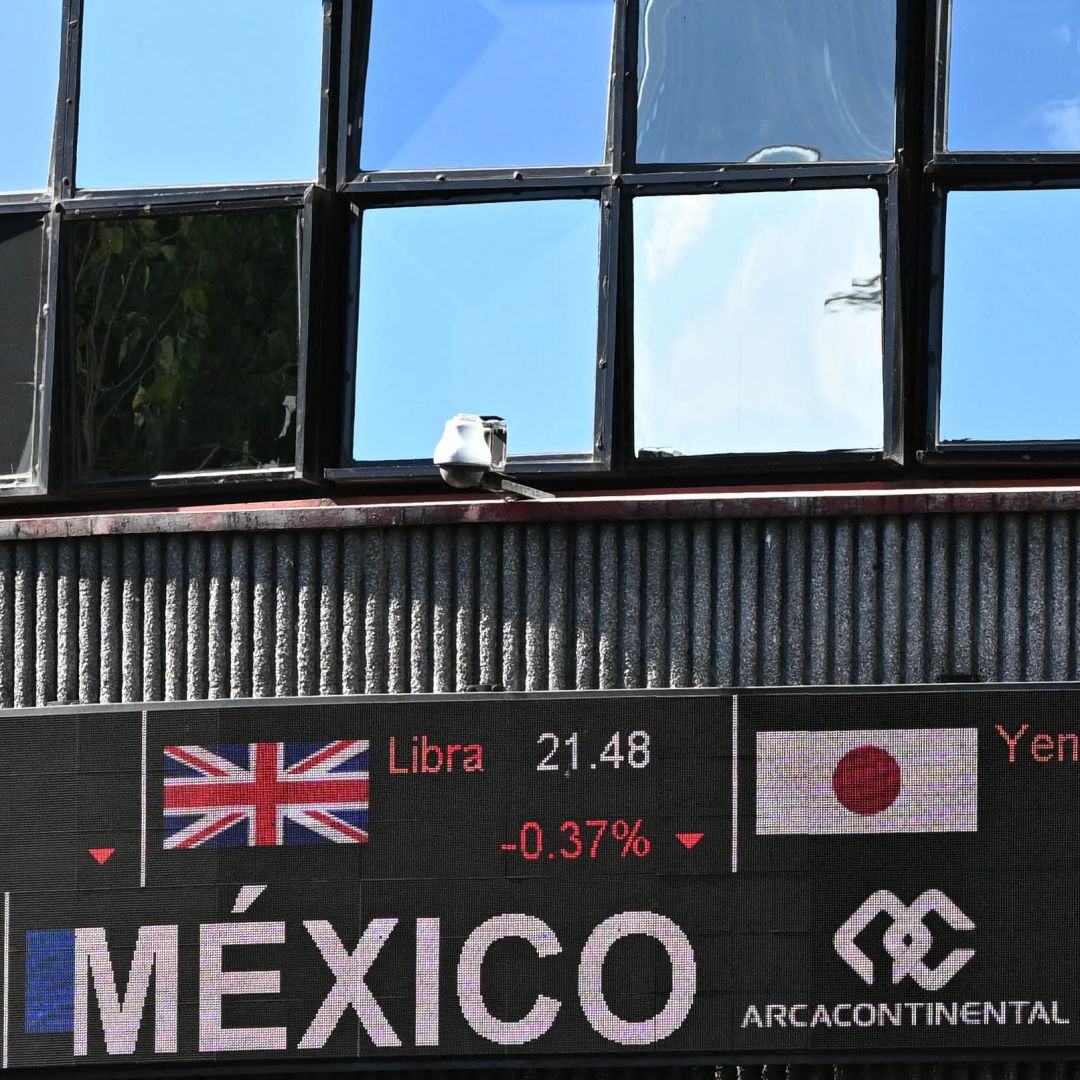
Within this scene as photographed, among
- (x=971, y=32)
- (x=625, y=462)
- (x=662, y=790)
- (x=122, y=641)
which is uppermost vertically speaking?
(x=971, y=32)

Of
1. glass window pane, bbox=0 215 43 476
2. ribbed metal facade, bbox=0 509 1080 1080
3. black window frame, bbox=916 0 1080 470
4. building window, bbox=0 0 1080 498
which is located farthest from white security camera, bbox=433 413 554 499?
glass window pane, bbox=0 215 43 476

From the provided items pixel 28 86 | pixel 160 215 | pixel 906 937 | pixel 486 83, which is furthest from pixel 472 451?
pixel 28 86

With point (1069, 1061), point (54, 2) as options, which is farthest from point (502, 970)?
point (54, 2)

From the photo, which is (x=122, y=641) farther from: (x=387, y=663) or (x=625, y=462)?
(x=625, y=462)

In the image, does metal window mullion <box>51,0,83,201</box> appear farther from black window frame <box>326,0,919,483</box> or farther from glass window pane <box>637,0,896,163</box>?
glass window pane <box>637,0,896,163</box>

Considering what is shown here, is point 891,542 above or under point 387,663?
above

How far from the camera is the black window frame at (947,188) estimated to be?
936 centimetres

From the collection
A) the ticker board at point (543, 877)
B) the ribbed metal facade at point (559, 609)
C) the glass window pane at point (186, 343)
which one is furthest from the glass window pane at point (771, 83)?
the ticker board at point (543, 877)

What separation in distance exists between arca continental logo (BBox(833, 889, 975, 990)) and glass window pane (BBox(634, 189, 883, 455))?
7.27 ft

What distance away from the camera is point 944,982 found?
8.70m

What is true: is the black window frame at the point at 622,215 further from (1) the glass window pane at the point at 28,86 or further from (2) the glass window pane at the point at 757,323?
(1) the glass window pane at the point at 28,86

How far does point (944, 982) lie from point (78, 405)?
17.0ft

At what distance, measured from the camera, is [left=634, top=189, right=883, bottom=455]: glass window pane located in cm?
948

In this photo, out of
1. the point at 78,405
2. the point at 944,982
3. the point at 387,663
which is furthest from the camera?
the point at 78,405
